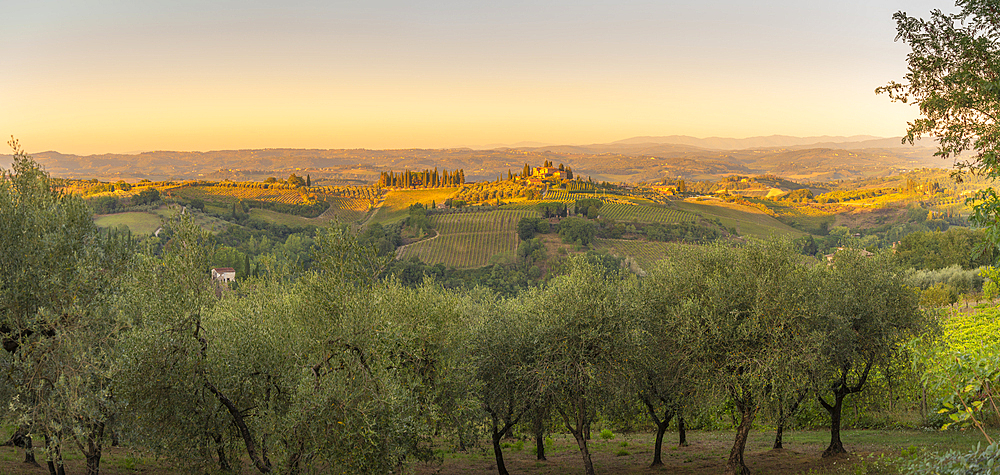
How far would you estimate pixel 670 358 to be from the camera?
22156 mm

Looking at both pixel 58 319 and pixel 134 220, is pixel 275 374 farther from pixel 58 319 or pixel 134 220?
pixel 134 220

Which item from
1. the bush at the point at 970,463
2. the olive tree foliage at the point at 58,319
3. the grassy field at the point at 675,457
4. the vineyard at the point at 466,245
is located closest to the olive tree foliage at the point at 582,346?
the grassy field at the point at 675,457

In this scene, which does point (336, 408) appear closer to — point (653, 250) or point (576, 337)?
point (576, 337)

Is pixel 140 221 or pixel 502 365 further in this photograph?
pixel 140 221

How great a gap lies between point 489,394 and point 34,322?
14605 millimetres

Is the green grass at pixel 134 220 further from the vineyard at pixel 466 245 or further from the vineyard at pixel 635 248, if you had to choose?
the vineyard at pixel 635 248

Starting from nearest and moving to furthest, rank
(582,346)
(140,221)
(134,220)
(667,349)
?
(582,346) → (667,349) → (140,221) → (134,220)

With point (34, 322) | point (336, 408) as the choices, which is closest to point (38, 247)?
point (34, 322)

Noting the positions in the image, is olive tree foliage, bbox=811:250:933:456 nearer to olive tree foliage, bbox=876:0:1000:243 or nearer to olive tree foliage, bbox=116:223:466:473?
olive tree foliage, bbox=876:0:1000:243

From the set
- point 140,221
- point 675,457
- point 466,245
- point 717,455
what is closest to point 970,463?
point 717,455

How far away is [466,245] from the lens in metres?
180

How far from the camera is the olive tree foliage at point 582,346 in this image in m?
20.5

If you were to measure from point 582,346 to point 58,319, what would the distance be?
53.0 ft

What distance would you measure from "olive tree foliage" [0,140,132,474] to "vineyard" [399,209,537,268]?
141 m
